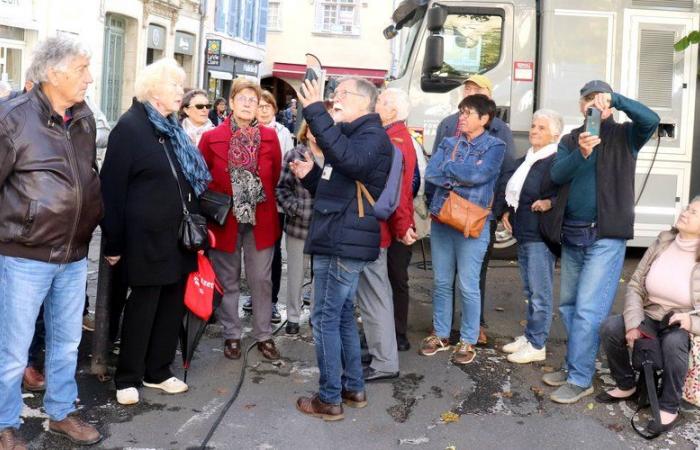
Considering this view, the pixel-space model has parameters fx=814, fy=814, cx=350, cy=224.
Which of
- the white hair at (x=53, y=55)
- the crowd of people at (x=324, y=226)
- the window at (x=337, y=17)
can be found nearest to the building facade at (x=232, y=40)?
the window at (x=337, y=17)

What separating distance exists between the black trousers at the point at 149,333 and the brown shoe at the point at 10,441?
801 mm

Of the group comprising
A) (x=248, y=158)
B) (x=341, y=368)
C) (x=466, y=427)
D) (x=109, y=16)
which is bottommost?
(x=466, y=427)

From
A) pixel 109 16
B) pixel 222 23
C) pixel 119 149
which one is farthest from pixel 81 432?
pixel 222 23

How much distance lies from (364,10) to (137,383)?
3070 centimetres

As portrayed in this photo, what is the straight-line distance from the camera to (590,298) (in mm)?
4809

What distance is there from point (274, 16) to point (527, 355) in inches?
1211

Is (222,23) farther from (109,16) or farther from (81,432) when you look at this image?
(81,432)

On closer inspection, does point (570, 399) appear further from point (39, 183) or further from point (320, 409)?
point (39, 183)

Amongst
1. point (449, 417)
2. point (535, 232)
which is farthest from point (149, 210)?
point (535, 232)

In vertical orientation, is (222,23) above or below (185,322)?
above

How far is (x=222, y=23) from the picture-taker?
→ 27.2m

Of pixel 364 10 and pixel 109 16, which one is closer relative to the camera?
pixel 109 16

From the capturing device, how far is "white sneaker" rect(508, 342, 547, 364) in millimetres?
5535

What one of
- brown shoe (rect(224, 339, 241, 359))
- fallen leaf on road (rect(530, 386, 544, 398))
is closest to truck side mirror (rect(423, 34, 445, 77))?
brown shoe (rect(224, 339, 241, 359))
